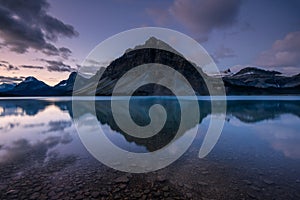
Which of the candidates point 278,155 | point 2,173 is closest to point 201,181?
point 278,155

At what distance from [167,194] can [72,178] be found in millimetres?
4514

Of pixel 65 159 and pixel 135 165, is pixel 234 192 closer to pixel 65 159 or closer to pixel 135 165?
pixel 135 165

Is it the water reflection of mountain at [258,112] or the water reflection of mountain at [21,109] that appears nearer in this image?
the water reflection of mountain at [258,112]

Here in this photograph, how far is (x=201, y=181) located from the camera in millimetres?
7969

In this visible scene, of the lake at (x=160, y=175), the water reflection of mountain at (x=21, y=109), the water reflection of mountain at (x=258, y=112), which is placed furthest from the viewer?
the water reflection of mountain at (x=21, y=109)

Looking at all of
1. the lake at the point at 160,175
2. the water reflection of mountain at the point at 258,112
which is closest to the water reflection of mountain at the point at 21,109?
the lake at the point at 160,175

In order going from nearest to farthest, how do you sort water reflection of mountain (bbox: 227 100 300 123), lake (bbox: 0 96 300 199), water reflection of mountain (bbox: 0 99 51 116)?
1. lake (bbox: 0 96 300 199)
2. water reflection of mountain (bbox: 227 100 300 123)
3. water reflection of mountain (bbox: 0 99 51 116)

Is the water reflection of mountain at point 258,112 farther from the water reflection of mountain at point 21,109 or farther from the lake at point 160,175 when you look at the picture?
the water reflection of mountain at point 21,109

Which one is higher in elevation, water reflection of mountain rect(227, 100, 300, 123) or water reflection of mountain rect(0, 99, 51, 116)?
water reflection of mountain rect(227, 100, 300, 123)

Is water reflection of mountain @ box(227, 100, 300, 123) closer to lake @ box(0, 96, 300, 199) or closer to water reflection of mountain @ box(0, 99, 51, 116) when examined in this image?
lake @ box(0, 96, 300, 199)

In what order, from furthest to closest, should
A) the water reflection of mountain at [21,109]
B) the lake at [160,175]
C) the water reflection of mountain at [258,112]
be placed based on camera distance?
1. the water reflection of mountain at [21,109]
2. the water reflection of mountain at [258,112]
3. the lake at [160,175]

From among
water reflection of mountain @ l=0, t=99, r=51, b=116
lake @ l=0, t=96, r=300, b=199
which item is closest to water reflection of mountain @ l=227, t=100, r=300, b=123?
lake @ l=0, t=96, r=300, b=199

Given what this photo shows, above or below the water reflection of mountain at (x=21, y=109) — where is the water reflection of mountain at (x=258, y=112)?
above

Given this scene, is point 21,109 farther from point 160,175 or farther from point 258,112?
point 258,112
